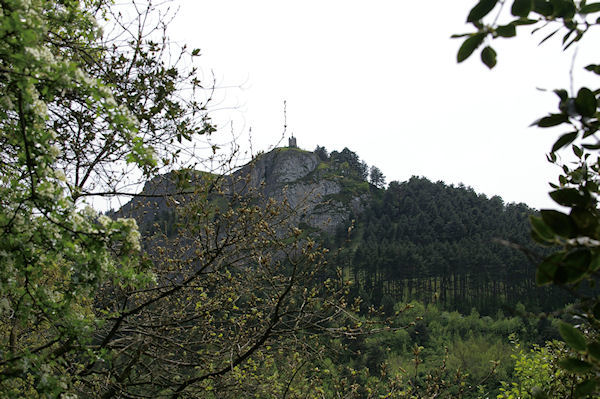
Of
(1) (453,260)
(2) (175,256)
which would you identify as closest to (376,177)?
(1) (453,260)

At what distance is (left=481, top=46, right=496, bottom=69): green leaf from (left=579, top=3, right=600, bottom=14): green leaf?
321 mm

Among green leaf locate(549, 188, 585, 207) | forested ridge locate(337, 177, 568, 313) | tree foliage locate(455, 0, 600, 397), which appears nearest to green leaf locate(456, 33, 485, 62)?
tree foliage locate(455, 0, 600, 397)

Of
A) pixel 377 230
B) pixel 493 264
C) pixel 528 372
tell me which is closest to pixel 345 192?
pixel 377 230

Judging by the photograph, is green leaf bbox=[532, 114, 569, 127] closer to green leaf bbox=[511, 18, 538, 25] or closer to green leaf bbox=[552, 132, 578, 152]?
green leaf bbox=[552, 132, 578, 152]

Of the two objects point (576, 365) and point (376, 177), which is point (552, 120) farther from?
point (376, 177)

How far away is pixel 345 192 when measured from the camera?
125m

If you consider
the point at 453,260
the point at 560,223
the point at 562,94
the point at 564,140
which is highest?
the point at 562,94

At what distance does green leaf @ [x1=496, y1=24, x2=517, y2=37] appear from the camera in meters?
1.24

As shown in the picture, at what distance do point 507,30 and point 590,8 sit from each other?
1.06 ft

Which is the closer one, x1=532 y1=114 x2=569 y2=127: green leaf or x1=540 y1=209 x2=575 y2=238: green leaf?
x1=540 y1=209 x2=575 y2=238: green leaf

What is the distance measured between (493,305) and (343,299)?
73771mm

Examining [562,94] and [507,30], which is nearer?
[562,94]

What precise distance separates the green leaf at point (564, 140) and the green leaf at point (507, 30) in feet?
1.11

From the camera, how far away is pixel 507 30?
4.10 ft
